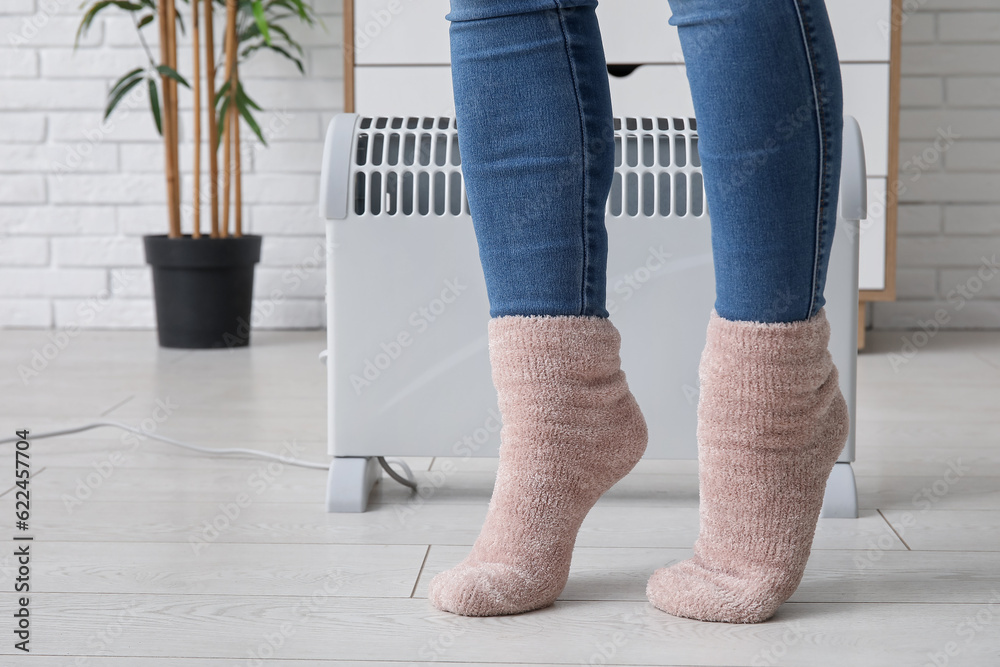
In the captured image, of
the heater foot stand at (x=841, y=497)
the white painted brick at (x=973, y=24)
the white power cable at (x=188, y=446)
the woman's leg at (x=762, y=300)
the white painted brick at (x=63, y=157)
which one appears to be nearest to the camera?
the woman's leg at (x=762, y=300)

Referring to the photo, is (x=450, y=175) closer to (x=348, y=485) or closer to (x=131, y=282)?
(x=348, y=485)

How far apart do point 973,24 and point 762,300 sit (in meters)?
1.91

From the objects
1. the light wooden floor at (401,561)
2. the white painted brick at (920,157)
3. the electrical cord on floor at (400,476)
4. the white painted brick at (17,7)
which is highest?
the white painted brick at (17,7)

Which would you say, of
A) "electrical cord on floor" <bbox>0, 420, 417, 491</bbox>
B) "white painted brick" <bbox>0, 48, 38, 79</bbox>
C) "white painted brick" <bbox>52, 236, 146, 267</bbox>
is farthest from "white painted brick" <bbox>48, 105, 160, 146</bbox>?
"electrical cord on floor" <bbox>0, 420, 417, 491</bbox>

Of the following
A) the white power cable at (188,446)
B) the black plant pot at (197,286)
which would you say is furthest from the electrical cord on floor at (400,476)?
the black plant pot at (197,286)

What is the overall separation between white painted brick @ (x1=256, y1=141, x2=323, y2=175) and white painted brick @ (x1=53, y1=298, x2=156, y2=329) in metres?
0.44

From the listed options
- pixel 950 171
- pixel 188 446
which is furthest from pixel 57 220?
pixel 950 171

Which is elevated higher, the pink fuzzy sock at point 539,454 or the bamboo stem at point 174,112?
the bamboo stem at point 174,112

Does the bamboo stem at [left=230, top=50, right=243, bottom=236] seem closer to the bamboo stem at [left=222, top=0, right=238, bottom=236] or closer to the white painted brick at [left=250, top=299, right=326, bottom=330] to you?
the bamboo stem at [left=222, top=0, right=238, bottom=236]

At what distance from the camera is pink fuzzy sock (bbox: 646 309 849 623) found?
0.60 m

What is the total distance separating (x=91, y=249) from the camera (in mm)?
2271

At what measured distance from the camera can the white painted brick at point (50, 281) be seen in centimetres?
227

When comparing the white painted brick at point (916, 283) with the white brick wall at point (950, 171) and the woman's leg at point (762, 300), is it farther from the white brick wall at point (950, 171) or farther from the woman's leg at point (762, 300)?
the woman's leg at point (762, 300)

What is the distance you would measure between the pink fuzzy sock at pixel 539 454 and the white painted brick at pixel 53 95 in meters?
1.91
